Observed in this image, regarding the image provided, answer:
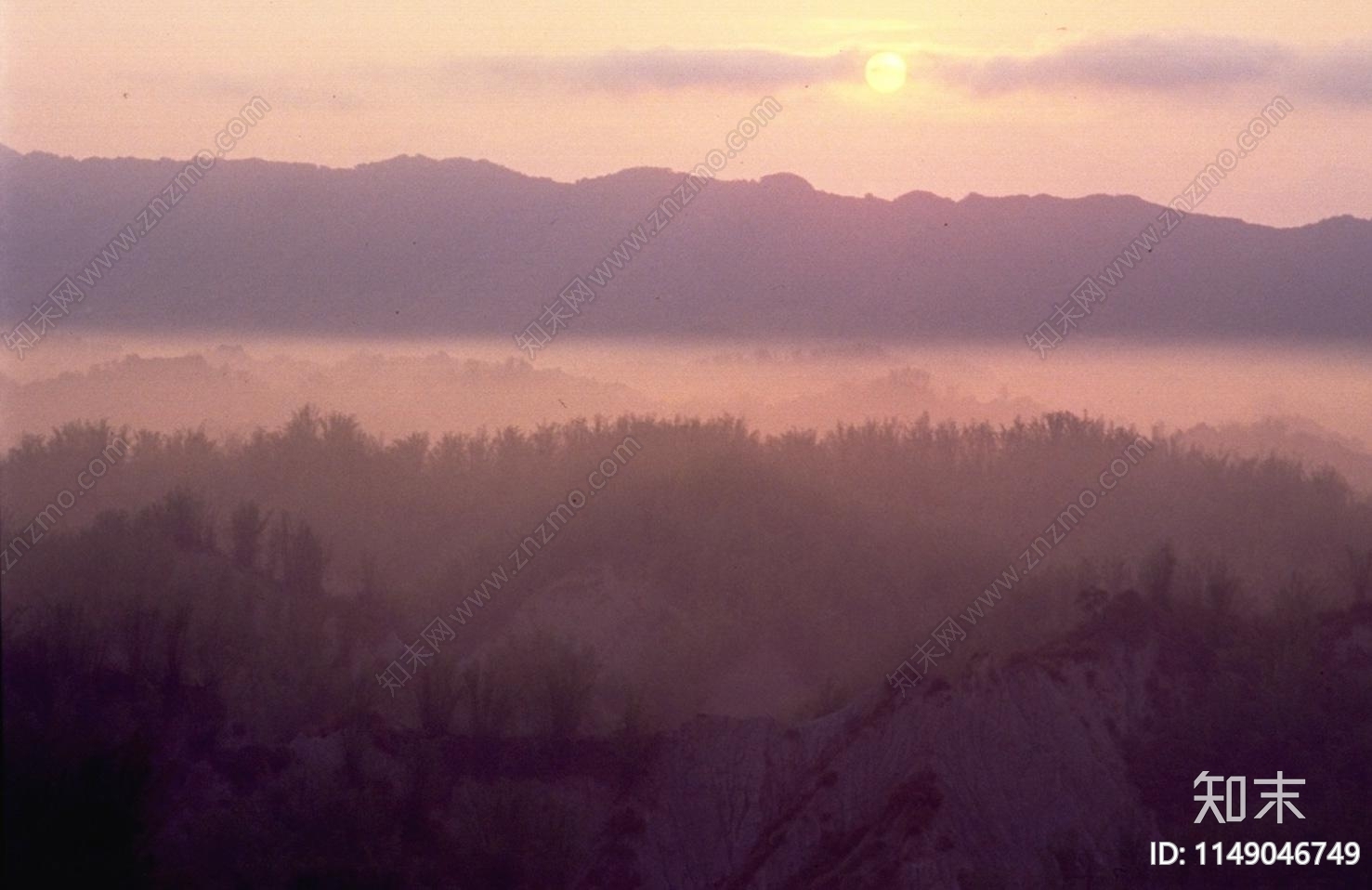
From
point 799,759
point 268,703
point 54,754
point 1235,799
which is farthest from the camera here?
point 268,703

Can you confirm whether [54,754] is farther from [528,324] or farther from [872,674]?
[528,324]

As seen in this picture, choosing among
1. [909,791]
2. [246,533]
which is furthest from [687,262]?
[909,791]

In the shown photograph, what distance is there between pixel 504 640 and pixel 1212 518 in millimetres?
15310

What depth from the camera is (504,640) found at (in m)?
22.6

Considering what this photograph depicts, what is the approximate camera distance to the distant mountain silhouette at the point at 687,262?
38531 millimetres

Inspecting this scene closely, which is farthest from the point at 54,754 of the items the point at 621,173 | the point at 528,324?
the point at 528,324

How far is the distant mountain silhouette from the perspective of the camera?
126ft

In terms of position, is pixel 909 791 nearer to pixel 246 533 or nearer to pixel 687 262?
pixel 246 533

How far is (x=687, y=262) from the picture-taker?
4391 cm

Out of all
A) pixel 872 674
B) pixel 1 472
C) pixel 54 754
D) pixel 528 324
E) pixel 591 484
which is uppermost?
pixel 528 324

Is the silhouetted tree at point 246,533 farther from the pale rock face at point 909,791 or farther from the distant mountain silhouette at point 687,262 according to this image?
the distant mountain silhouette at point 687,262

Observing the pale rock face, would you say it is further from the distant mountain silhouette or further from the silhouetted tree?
the distant mountain silhouette

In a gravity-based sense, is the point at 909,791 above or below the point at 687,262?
below

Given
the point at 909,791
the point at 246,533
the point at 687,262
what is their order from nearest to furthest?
1. the point at 909,791
2. the point at 246,533
3. the point at 687,262
